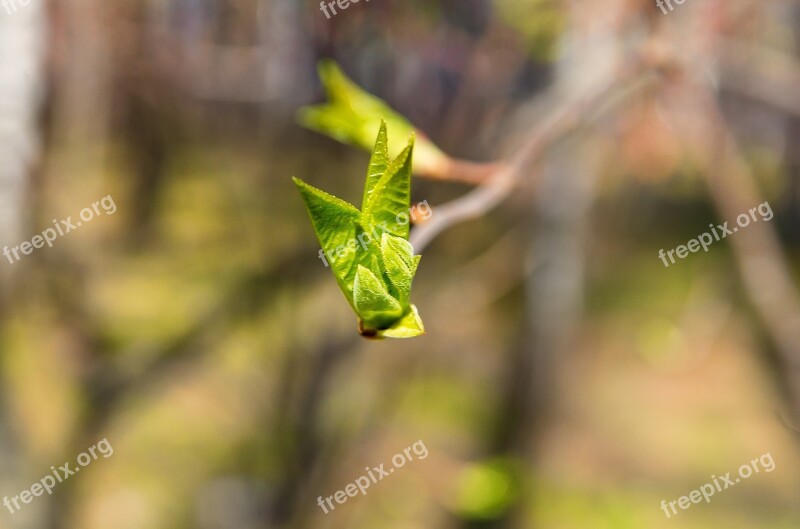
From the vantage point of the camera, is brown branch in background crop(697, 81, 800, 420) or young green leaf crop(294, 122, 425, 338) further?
brown branch in background crop(697, 81, 800, 420)

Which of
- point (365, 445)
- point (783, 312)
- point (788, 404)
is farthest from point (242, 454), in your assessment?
point (788, 404)

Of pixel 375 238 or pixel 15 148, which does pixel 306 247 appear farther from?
pixel 375 238

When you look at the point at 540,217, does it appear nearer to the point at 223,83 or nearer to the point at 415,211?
the point at 223,83

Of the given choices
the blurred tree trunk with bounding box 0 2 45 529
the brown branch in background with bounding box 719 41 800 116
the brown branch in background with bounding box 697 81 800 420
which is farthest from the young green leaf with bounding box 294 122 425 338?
the blurred tree trunk with bounding box 0 2 45 529

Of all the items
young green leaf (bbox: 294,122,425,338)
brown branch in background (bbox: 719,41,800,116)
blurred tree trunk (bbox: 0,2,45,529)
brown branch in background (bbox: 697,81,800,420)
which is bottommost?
young green leaf (bbox: 294,122,425,338)

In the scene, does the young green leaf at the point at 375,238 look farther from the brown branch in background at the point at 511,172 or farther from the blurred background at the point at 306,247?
the blurred background at the point at 306,247

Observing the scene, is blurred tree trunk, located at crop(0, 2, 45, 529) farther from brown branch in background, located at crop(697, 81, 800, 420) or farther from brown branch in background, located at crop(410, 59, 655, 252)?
brown branch in background, located at crop(697, 81, 800, 420)

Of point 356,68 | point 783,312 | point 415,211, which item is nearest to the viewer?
point 415,211
